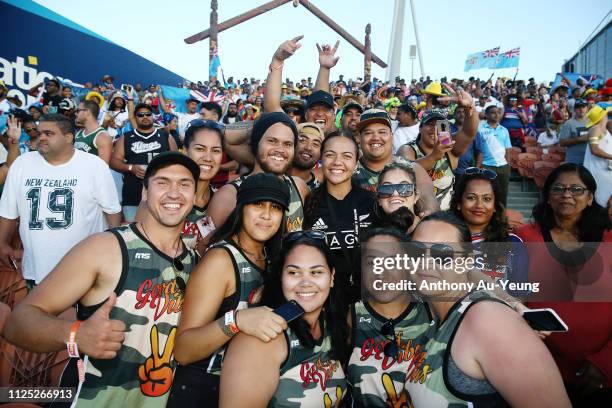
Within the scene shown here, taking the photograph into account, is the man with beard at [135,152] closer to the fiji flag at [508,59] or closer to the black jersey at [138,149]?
the black jersey at [138,149]

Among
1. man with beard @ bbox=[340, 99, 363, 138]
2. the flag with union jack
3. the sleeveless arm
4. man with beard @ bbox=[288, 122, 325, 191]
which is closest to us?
the sleeveless arm

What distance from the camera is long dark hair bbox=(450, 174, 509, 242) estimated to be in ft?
11.4

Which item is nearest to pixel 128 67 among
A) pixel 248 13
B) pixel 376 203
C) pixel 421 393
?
pixel 248 13

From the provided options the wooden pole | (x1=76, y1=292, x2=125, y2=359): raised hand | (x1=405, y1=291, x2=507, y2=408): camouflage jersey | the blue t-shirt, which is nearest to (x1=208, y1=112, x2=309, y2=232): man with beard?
(x1=76, y1=292, x2=125, y2=359): raised hand

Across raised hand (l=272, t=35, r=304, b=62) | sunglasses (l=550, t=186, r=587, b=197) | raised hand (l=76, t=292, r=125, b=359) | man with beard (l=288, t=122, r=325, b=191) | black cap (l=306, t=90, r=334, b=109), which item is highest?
raised hand (l=272, t=35, r=304, b=62)

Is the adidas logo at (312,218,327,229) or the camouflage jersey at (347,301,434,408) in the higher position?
the adidas logo at (312,218,327,229)

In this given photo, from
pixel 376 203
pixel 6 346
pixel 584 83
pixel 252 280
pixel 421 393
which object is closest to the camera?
pixel 421 393

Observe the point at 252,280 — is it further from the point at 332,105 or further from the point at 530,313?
the point at 332,105

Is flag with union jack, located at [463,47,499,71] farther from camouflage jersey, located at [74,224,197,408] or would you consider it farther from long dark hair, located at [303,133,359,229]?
camouflage jersey, located at [74,224,197,408]

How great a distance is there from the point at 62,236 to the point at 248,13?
103ft

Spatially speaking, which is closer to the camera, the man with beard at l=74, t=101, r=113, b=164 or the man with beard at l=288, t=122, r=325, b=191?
the man with beard at l=288, t=122, r=325, b=191

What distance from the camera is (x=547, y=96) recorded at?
15.7m

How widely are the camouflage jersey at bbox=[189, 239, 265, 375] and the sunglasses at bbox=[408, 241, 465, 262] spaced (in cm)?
95

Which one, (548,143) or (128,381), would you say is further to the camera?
(548,143)
